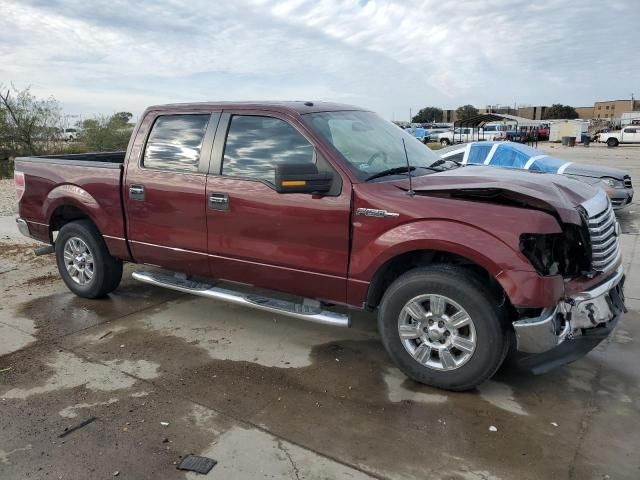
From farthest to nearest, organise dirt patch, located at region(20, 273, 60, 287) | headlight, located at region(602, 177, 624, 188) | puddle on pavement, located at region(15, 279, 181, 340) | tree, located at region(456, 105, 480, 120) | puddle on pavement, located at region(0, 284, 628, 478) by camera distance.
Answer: tree, located at region(456, 105, 480, 120), headlight, located at region(602, 177, 624, 188), dirt patch, located at region(20, 273, 60, 287), puddle on pavement, located at region(15, 279, 181, 340), puddle on pavement, located at region(0, 284, 628, 478)

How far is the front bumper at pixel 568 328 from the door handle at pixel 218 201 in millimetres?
2334

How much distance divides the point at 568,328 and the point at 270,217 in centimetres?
220

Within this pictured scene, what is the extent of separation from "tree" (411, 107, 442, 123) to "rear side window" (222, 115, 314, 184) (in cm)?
10398

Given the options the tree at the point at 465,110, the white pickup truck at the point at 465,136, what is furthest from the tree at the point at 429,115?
the white pickup truck at the point at 465,136

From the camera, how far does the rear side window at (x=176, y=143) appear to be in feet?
15.2

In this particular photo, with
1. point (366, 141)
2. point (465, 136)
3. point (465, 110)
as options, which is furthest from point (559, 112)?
point (366, 141)

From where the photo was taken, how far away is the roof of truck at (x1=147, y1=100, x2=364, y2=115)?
4.28 meters

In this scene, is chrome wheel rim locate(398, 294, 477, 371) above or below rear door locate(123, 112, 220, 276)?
below

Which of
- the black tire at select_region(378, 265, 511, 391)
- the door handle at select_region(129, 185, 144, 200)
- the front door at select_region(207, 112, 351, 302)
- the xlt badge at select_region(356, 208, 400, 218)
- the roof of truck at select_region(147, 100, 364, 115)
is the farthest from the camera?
the door handle at select_region(129, 185, 144, 200)

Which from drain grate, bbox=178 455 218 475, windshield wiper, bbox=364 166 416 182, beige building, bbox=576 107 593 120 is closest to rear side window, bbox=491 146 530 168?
windshield wiper, bbox=364 166 416 182

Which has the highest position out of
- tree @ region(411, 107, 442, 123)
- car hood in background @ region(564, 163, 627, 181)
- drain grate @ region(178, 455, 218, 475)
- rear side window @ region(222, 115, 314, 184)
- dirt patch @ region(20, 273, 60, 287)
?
tree @ region(411, 107, 442, 123)

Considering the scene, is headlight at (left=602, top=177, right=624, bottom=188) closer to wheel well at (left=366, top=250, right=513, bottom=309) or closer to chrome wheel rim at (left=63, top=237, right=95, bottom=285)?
wheel well at (left=366, top=250, right=513, bottom=309)

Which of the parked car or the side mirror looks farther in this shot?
the parked car

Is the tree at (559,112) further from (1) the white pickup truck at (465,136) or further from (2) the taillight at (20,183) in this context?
(2) the taillight at (20,183)
